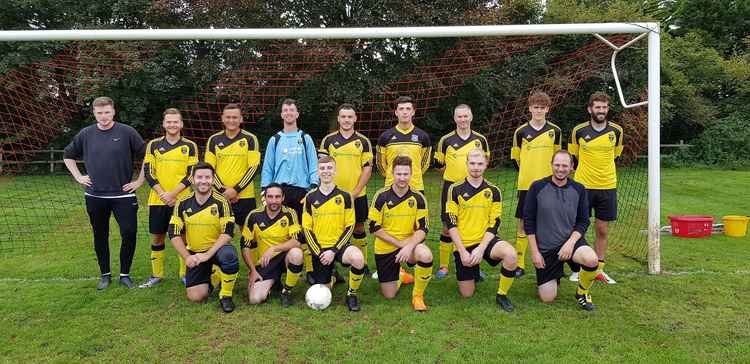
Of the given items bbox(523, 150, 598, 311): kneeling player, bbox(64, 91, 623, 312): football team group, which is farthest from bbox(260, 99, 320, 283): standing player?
bbox(523, 150, 598, 311): kneeling player

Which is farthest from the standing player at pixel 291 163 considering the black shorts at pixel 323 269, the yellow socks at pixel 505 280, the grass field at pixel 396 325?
the yellow socks at pixel 505 280

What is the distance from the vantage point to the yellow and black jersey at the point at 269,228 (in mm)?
3818

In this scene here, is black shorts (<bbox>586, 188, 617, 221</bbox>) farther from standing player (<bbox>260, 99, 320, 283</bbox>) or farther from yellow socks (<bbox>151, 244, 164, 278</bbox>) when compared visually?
yellow socks (<bbox>151, 244, 164, 278</bbox>)

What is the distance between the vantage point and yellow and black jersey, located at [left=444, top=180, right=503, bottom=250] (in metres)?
3.79

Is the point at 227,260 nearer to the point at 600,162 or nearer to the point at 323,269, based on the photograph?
the point at 323,269

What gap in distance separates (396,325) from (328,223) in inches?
37.3

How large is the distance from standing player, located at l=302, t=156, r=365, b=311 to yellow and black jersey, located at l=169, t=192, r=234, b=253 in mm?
628

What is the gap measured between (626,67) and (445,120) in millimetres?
4682

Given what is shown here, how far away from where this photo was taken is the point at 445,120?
1065 centimetres

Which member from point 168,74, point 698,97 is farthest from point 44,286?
point 698,97

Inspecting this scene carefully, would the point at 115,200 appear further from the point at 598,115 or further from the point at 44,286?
the point at 598,115

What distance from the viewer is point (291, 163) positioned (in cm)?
416

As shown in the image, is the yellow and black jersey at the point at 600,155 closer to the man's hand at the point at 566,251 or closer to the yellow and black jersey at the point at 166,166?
the man's hand at the point at 566,251

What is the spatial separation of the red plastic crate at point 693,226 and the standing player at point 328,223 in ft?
15.1
